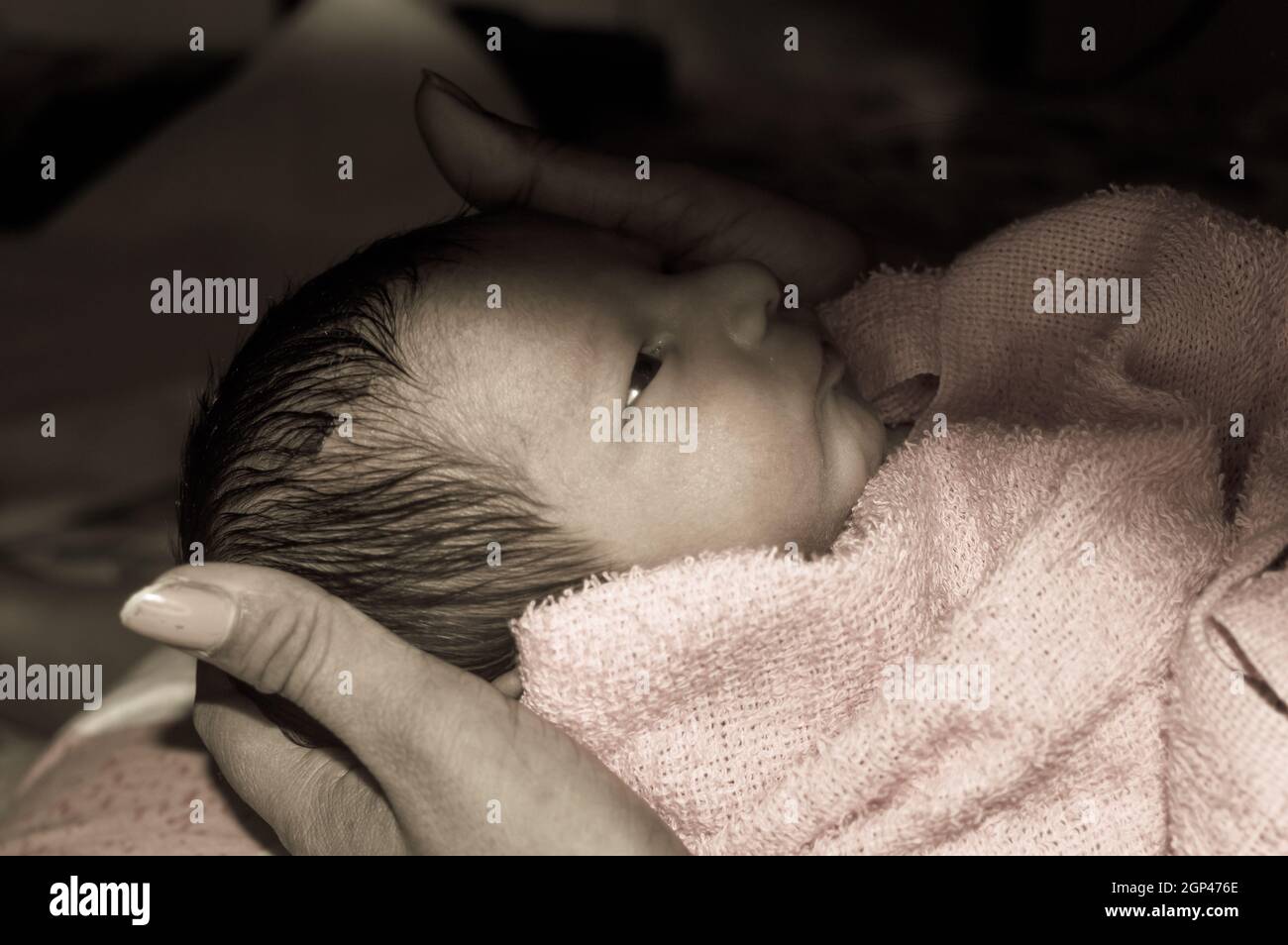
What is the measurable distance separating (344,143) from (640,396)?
67cm

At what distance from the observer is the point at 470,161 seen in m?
1.03

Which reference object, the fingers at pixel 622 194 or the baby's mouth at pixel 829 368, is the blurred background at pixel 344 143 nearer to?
the fingers at pixel 622 194

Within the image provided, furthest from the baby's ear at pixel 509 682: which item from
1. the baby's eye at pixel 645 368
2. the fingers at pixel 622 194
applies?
the fingers at pixel 622 194

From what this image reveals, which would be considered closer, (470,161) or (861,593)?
(861,593)

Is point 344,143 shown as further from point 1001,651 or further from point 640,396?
point 1001,651

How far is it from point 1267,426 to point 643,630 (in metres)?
0.49

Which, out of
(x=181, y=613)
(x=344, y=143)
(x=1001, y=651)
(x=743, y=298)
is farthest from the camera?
(x=344, y=143)

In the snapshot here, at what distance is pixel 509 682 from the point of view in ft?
2.70

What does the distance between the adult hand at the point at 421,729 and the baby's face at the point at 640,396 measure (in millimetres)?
139

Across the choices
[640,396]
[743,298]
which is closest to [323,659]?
[640,396]

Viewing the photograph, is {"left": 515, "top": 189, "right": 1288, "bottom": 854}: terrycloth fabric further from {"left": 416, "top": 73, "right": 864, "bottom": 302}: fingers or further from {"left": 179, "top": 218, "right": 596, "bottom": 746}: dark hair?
{"left": 416, "top": 73, "right": 864, "bottom": 302}: fingers

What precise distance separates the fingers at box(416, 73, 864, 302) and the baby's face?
173mm
